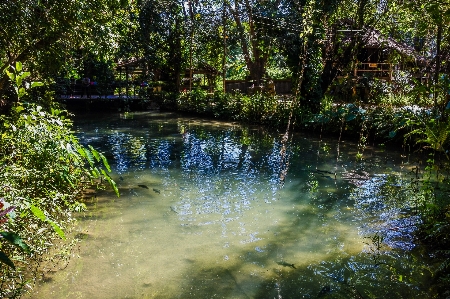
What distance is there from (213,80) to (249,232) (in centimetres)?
2380

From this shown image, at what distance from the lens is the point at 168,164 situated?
9258mm

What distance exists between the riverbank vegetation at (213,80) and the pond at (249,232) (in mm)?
428

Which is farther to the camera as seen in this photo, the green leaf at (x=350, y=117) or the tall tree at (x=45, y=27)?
the green leaf at (x=350, y=117)

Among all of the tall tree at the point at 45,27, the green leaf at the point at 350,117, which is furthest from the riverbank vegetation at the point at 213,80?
the green leaf at the point at 350,117

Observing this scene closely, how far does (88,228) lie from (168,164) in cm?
409

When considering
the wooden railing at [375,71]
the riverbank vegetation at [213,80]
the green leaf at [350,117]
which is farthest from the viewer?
the wooden railing at [375,71]

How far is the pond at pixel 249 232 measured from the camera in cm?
382

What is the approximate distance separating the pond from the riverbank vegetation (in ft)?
1.41

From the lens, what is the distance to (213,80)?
2809 cm

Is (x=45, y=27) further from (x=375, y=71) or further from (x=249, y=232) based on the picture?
(x=375, y=71)

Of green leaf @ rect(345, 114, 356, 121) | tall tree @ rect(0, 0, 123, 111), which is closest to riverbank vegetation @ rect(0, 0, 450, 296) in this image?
tall tree @ rect(0, 0, 123, 111)

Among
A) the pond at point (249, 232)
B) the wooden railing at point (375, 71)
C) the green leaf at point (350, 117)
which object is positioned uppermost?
the wooden railing at point (375, 71)

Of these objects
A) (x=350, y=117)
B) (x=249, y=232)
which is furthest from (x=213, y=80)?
(x=249, y=232)

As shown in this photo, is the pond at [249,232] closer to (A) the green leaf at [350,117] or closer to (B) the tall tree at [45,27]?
(A) the green leaf at [350,117]
